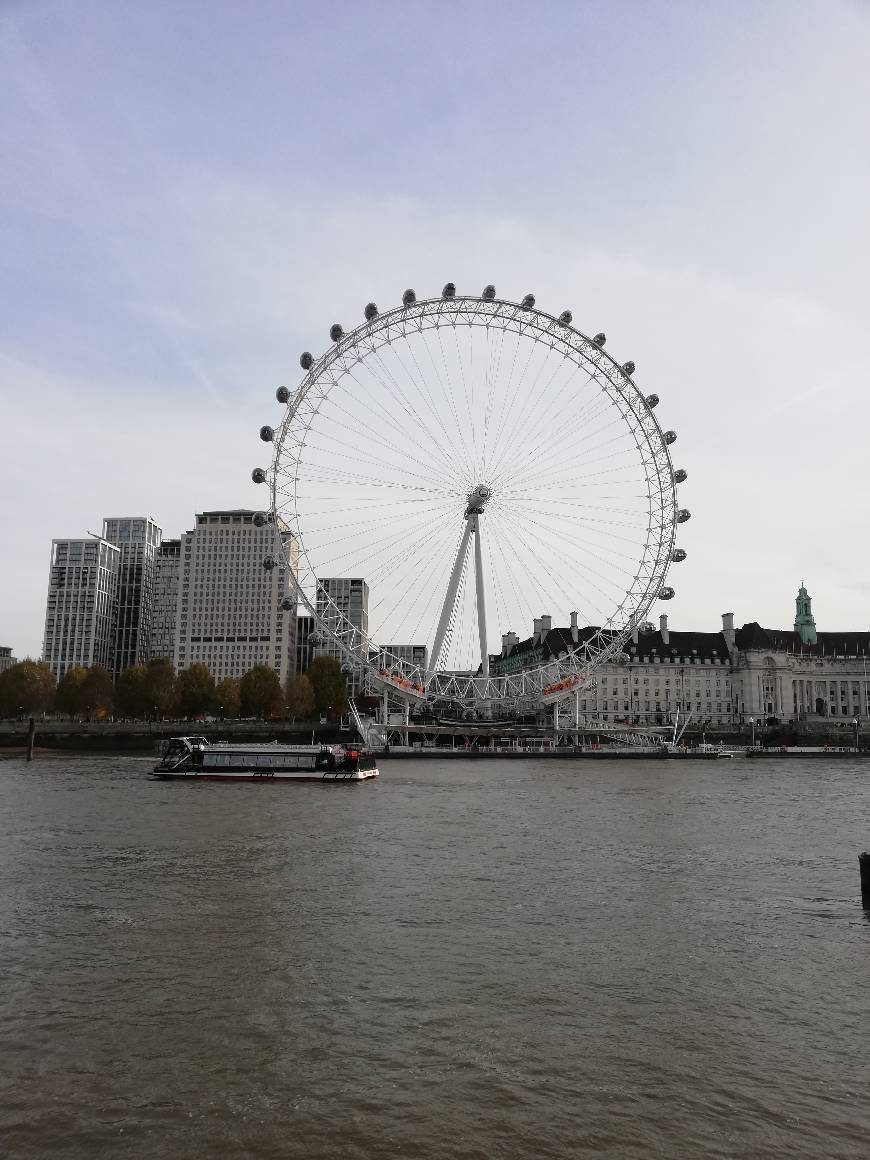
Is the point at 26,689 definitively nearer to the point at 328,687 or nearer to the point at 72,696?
the point at 72,696

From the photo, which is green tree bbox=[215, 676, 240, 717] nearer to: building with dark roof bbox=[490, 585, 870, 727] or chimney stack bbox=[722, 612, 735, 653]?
building with dark roof bbox=[490, 585, 870, 727]

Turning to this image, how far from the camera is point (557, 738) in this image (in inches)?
4845

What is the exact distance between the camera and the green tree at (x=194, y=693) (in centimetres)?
13525

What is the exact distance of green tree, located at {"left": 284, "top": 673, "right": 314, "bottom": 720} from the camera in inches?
5940

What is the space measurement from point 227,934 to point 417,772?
207ft

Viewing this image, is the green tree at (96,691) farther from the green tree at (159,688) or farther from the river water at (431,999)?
the river water at (431,999)

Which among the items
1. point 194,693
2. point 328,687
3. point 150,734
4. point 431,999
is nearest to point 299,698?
point 328,687

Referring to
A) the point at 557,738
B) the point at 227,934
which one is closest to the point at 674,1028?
the point at 227,934

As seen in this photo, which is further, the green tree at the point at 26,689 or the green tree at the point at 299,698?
the green tree at the point at 299,698

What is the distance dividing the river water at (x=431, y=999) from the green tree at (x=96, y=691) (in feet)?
338

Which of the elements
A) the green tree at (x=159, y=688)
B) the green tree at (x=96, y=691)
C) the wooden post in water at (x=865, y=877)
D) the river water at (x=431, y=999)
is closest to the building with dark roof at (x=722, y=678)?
the green tree at (x=159, y=688)

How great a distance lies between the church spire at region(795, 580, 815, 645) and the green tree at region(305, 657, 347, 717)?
9670 cm

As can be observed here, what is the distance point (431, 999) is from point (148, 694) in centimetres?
12298

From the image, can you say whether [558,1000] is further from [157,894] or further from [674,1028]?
[157,894]
